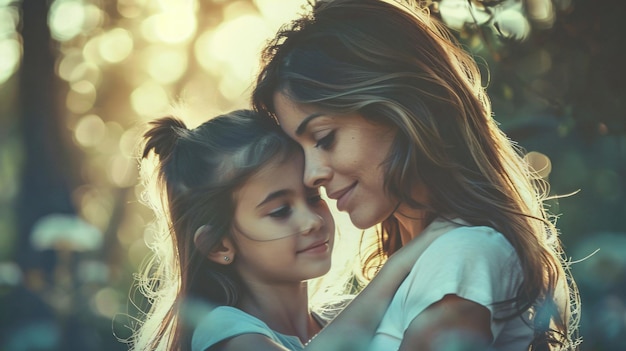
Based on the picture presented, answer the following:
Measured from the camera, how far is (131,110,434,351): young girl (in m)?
2.40

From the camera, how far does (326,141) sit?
2242mm

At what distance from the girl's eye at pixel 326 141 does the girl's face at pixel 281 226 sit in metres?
0.20

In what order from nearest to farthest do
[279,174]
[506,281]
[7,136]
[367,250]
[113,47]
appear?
[506,281] < [279,174] < [367,250] < [7,136] < [113,47]

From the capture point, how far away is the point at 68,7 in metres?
6.03

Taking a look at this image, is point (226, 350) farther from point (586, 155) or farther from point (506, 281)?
point (586, 155)

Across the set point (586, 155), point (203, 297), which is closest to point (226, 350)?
point (203, 297)

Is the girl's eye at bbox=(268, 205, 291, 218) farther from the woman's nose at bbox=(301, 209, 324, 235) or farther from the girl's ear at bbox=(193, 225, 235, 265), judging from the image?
the girl's ear at bbox=(193, 225, 235, 265)

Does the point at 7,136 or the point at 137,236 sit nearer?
the point at 7,136

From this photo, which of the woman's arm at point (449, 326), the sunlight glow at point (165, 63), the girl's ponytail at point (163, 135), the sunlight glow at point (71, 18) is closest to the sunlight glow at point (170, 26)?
the sunlight glow at point (165, 63)

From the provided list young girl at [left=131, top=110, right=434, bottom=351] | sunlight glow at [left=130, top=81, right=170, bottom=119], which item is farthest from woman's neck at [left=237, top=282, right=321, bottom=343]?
sunlight glow at [left=130, top=81, right=170, bottom=119]

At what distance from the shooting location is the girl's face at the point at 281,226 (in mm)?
2400

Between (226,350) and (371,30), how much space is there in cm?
90

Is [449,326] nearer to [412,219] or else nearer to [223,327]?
[412,219]

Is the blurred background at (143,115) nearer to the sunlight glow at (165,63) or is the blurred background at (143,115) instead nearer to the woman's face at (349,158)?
the sunlight glow at (165,63)
